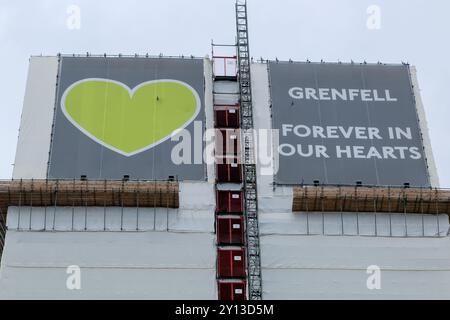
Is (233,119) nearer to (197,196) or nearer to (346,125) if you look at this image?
(197,196)

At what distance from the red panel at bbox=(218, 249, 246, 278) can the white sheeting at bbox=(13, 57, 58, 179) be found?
16.8 metres

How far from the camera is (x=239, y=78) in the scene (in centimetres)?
8275

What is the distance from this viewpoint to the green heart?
77875 millimetres

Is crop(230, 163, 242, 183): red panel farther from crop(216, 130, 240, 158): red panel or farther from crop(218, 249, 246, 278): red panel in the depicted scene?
crop(218, 249, 246, 278): red panel

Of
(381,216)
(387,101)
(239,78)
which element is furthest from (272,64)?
(381,216)

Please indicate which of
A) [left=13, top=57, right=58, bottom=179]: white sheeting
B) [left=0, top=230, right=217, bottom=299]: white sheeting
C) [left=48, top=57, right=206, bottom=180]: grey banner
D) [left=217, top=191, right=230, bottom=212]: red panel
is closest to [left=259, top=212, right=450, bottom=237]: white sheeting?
[left=217, top=191, right=230, bottom=212]: red panel

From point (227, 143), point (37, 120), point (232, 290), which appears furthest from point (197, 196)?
point (37, 120)

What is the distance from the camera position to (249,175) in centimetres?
7675

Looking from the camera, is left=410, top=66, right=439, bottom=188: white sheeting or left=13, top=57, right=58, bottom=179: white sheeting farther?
left=410, top=66, right=439, bottom=188: white sheeting

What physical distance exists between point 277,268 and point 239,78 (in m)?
19.5

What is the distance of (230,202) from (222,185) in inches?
70.6

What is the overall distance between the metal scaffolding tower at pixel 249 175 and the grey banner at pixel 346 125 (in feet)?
7.69

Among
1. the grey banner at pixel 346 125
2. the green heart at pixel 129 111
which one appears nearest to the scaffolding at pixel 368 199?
the grey banner at pixel 346 125

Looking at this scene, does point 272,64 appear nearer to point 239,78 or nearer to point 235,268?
point 239,78
